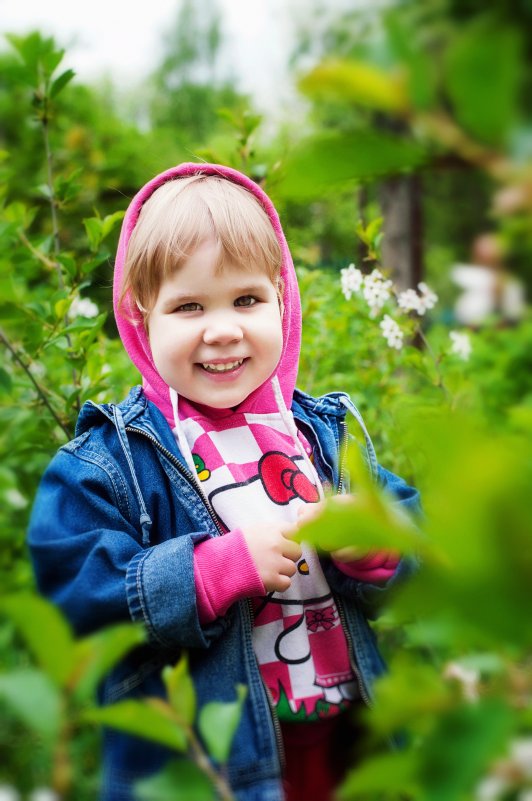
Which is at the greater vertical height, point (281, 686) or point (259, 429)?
point (259, 429)

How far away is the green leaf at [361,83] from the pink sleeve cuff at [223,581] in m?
0.91

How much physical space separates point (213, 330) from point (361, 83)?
94cm

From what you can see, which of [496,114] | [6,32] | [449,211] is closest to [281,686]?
[496,114]

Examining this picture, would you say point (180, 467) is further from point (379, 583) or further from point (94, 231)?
point (94, 231)

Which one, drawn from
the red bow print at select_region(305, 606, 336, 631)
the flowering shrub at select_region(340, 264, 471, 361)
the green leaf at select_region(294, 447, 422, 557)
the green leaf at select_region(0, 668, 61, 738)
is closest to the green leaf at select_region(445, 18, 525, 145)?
the green leaf at select_region(294, 447, 422, 557)

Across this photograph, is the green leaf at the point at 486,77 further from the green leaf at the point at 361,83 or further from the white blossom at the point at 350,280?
the white blossom at the point at 350,280

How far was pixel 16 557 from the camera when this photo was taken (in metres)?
2.40

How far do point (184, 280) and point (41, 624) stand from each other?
0.95 meters

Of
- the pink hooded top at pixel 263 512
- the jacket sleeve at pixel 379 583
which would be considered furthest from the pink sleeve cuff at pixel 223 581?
the jacket sleeve at pixel 379 583

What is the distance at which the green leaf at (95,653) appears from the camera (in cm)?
47

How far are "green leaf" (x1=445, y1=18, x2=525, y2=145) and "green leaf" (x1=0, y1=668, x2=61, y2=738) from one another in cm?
41

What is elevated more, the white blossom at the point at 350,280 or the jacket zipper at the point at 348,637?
the white blossom at the point at 350,280

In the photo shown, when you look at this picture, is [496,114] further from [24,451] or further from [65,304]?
[24,451]

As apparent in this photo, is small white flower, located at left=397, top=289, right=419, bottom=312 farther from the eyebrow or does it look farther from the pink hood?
the eyebrow
